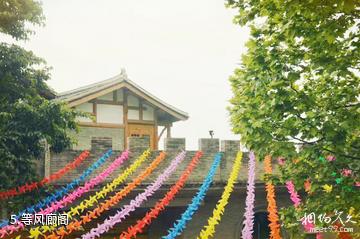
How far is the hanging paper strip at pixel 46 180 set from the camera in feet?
32.2

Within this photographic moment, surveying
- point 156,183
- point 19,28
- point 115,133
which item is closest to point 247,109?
point 156,183

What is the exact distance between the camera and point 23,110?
10.3 m

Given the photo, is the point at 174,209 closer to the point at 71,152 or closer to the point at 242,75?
the point at 71,152

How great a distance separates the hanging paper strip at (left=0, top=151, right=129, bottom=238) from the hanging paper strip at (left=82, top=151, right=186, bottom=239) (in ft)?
2.98

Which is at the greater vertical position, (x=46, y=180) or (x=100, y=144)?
(x=100, y=144)

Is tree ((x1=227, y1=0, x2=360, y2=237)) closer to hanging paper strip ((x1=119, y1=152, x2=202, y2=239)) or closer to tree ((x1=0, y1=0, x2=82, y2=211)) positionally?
hanging paper strip ((x1=119, y1=152, x2=202, y2=239))

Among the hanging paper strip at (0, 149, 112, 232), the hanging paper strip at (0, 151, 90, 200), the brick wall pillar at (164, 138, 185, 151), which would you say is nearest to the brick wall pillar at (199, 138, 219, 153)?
the brick wall pillar at (164, 138, 185, 151)

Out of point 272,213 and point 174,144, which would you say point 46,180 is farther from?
point 272,213

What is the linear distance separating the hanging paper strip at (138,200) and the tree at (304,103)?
4073 millimetres

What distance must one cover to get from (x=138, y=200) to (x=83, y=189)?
1.37 metres

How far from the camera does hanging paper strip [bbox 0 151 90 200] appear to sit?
980 centimetres

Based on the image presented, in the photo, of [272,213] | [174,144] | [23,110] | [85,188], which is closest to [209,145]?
[174,144]

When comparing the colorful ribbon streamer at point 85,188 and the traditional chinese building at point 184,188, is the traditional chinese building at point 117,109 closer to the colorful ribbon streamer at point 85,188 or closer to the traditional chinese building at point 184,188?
the traditional chinese building at point 184,188

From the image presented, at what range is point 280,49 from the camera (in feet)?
23.7
